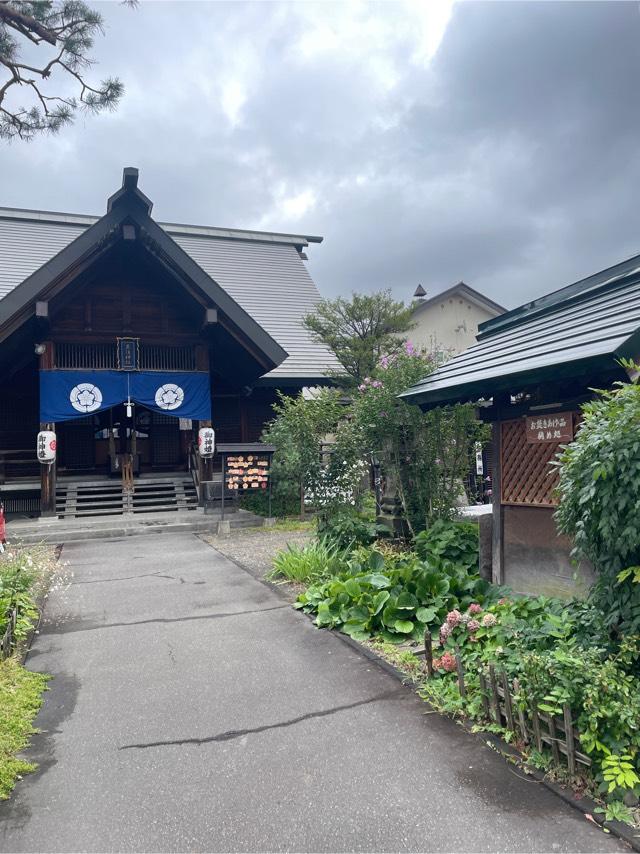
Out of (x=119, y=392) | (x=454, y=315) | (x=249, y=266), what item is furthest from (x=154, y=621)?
(x=454, y=315)

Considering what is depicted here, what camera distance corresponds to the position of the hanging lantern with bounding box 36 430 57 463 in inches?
530

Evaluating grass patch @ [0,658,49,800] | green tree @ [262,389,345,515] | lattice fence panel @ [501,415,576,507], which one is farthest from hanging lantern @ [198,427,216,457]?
grass patch @ [0,658,49,800]

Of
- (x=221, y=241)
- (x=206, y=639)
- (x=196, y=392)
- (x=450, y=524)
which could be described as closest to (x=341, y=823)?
(x=206, y=639)

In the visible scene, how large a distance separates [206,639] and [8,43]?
9.15 m

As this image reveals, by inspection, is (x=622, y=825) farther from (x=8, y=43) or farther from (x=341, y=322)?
(x=341, y=322)

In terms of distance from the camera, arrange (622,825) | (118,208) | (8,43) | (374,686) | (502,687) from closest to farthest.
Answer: (622,825), (502,687), (374,686), (8,43), (118,208)

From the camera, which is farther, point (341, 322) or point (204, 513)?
point (341, 322)

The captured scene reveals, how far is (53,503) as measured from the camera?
45.1 ft

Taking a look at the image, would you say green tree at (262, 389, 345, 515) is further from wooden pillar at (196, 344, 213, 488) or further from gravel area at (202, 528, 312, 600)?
wooden pillar at (196, 344, 213, 488)

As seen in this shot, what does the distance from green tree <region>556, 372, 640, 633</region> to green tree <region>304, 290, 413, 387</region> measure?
14.9 m

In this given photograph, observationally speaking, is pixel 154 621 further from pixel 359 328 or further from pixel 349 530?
pixel 359 328

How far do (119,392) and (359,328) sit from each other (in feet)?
27.1

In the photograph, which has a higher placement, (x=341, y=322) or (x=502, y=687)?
(x=341, y=322)

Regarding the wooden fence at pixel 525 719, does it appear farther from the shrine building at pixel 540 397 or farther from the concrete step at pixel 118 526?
the concrete step at pixel 118 526
